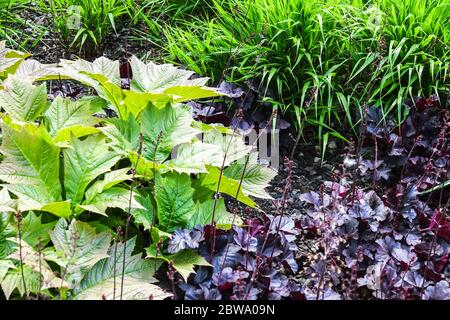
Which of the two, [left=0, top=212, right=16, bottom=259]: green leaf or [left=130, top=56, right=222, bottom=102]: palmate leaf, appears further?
[left=130, top=56, right=222, bottom=102]: palmate leaf

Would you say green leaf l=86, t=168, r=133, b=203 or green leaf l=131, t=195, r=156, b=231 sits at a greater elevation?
green leaf l=86, t=168, r=133, b=203

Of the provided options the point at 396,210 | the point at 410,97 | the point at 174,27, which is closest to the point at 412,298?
the point at 396,210

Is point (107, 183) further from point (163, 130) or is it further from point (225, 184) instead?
point (225, 184)

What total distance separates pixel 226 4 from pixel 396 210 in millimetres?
2098

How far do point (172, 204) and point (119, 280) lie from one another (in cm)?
39

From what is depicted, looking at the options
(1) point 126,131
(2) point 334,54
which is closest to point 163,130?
(1) point 126,131

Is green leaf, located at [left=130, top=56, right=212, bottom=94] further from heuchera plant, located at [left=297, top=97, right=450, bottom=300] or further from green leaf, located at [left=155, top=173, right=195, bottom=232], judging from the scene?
heuchera plant, located at [left=297, top=97, right=450, bottom=300]

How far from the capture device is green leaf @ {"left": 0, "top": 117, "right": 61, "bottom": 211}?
8.44 feet

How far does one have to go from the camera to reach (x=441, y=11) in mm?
3885

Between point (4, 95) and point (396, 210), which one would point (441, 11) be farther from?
point (4, 95)

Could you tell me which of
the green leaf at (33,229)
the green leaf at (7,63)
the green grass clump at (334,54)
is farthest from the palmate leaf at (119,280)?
the green grass clump at (334,54)

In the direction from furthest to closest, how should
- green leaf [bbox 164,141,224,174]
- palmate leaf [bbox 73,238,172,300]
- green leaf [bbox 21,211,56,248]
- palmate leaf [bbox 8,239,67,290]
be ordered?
green leaf [bbox 164,141,224,174] → green leaf [bbox 21,211,56,248] → palmate leaf [bbox 73,238,172,300] → palmate leaf [bbox 8,239,67,290]

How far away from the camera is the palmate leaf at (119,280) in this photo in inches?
91.5

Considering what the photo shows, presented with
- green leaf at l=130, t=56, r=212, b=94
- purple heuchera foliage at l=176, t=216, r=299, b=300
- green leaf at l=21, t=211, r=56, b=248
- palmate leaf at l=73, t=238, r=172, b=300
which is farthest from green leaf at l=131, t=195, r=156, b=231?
green leaf at l=130, t=56, r=212, b=94
